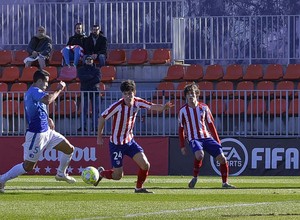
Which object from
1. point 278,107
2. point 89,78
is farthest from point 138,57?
point 278,107

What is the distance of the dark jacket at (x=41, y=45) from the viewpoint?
29641mm

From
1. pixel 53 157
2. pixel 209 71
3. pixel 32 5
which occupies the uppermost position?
pixel 32 5

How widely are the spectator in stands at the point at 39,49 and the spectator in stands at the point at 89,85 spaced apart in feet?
7.80

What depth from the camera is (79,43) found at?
28.6m

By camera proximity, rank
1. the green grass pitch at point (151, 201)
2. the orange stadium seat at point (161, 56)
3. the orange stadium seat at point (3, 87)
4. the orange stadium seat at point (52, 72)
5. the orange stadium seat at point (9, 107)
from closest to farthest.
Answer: the green grass pitch at point (151, 201) → the orange stadium seat at point (9, 107) → the orange stadium seat at point (3, 87) → the orange stadium seat at point (52, 72) → the orange stadium seat at point (161, 56)

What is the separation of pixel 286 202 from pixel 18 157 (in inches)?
481

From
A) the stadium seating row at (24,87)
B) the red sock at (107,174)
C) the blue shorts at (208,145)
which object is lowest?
the red sock at (107,174)

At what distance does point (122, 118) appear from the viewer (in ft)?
60.2

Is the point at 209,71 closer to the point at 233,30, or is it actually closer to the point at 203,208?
the point at 233,30

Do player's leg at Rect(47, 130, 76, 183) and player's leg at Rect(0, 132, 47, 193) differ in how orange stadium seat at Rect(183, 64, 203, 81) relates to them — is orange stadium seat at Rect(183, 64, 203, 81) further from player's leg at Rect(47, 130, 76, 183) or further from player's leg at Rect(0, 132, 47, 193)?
player's leg at Rect(0, 132, 47, 193)

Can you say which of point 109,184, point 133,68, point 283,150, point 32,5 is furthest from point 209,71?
point 109,184

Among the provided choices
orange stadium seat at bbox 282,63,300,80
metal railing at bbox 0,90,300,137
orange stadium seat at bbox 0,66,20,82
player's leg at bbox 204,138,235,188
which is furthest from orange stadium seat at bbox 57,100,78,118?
player's leg at bbox 204,138,235,188

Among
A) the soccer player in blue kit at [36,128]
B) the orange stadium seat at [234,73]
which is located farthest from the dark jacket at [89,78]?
the soccer player in blue kit at [36,128]

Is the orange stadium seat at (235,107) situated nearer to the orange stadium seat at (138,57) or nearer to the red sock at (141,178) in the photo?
the orange stadium seat at (138,57)
